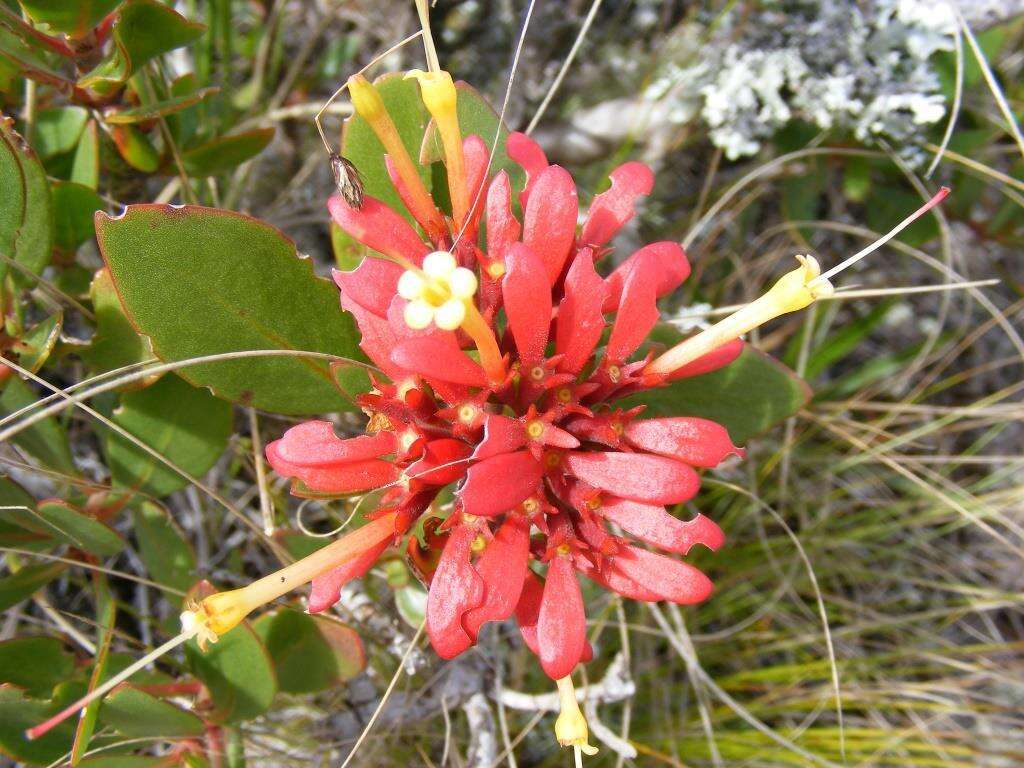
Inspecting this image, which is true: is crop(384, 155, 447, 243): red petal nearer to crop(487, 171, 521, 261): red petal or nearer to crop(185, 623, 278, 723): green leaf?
crop(487, 171, 521, 261): red petal

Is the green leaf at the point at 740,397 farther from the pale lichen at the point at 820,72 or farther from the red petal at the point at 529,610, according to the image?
the pale lichen at the point at 820,72

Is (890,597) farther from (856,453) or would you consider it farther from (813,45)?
(813,45)

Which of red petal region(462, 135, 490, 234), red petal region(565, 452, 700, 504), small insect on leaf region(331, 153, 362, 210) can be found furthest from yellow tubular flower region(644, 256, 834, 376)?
small insect on leaf region(331, 153, 362, 210)

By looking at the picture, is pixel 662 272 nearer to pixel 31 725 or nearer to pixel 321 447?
pixel 321 447

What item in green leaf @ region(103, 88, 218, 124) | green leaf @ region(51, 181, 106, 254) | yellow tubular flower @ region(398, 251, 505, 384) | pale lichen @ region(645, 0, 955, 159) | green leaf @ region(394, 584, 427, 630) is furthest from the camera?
pale lichen @ region(645, 0, 955, 159)

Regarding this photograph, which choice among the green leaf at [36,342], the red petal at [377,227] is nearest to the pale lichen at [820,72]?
the red petal at [377,227]

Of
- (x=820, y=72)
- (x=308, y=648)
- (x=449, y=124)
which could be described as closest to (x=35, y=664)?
(x=308, y=648)
